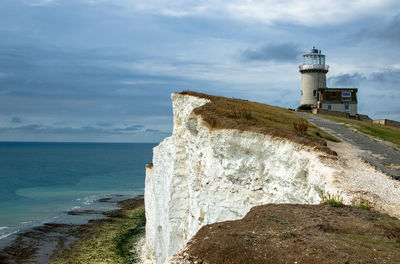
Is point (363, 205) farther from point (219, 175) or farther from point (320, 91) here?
point (320, 91)

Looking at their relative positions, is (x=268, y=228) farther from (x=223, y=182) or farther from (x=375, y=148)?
(x=375, y=148)

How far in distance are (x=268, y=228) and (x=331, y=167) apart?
24.0ft

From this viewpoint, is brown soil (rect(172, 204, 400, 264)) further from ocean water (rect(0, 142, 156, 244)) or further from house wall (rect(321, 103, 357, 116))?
house wall (rect(321, 103, 357, 116))

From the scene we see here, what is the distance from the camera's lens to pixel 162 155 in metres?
32.0

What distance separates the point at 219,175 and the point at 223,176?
305 mm

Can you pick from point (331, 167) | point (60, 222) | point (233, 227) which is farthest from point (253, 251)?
point (60, 222)

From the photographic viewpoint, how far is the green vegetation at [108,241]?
110ft

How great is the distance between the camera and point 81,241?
3909cm

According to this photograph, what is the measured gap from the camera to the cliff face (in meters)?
18.0

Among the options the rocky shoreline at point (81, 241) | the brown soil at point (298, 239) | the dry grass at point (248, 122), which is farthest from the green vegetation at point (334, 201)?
the rocky shoreline at point (81, 241)

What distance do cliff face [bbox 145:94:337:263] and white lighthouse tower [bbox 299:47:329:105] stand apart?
4221 cm

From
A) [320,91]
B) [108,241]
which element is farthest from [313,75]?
[108,241]

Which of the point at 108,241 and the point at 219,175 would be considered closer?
the point at 219,175

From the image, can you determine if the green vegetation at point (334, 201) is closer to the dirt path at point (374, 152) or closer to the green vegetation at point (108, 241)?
the dirt path at point (374, 152)
